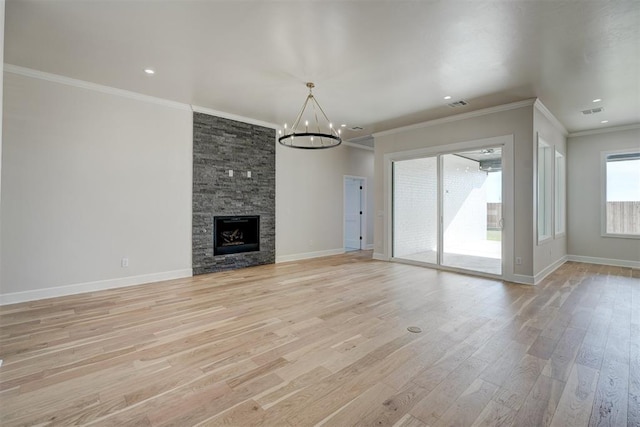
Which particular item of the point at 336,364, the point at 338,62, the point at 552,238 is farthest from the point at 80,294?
the point at 552,238

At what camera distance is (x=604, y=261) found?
6.32m

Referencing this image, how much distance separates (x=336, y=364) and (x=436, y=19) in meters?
3.23

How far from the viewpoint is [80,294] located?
4.12m

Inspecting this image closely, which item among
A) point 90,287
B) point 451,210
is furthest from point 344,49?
point 90,287

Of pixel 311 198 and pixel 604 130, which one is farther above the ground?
pixel 604 130

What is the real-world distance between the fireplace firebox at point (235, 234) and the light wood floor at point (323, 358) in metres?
1.60

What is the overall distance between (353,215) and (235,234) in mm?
4000

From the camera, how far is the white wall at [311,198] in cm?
672

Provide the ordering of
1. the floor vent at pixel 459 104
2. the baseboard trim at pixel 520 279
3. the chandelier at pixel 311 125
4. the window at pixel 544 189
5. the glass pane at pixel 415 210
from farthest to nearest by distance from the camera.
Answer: the glass pane at pixel 415 210 < the window at pixel 544 189 < the floor vent at pixel 459 104 < the baseboard trim at pixel 520 279 < the chandelier at pixel 311 125

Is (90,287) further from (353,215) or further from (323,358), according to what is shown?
(353,215)

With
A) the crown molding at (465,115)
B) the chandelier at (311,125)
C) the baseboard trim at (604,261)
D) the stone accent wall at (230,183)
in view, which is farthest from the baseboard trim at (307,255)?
the baseboard trim at (604,261)

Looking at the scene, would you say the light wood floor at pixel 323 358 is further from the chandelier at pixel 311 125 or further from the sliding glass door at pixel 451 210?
the chandelier at pixel 311 125

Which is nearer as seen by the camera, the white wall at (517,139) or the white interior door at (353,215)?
the white wall at (517,139)

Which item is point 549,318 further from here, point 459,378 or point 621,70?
point 621,70
